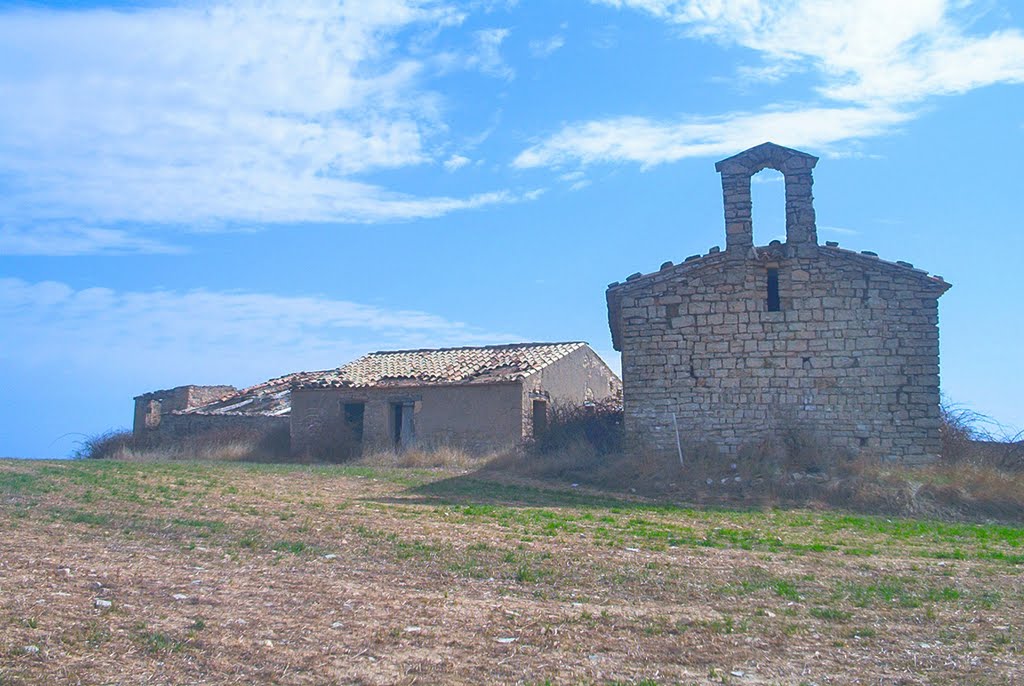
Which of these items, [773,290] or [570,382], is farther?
[570,382]

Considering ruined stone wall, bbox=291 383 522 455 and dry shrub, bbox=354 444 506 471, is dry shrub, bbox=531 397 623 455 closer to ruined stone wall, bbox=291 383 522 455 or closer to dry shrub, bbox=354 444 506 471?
dry shrub, bbox=354 444 506 471

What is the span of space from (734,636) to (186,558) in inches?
206

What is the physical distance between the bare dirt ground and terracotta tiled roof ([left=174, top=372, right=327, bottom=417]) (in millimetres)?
17146

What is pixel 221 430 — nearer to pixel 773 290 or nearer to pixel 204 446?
pixel 204 446

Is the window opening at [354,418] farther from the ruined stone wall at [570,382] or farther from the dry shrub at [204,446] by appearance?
the ruined stone wall at [570,382]

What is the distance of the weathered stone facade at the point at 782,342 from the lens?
1719 cm

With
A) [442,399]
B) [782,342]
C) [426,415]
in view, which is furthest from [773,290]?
[426,415]

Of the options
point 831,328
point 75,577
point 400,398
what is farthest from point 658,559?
point 400,398

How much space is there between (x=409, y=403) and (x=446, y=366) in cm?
227

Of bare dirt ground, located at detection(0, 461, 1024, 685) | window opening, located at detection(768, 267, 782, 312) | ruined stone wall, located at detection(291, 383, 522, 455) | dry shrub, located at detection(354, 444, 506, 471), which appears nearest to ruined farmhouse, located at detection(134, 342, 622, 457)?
ruined stone wall, located at detection(291, 383, 522, 455)

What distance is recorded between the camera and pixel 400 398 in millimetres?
26234

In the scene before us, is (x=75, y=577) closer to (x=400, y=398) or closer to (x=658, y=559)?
(x=658, y=559)

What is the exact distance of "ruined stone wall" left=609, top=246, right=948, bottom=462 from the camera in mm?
17156

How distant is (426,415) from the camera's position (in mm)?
25578
